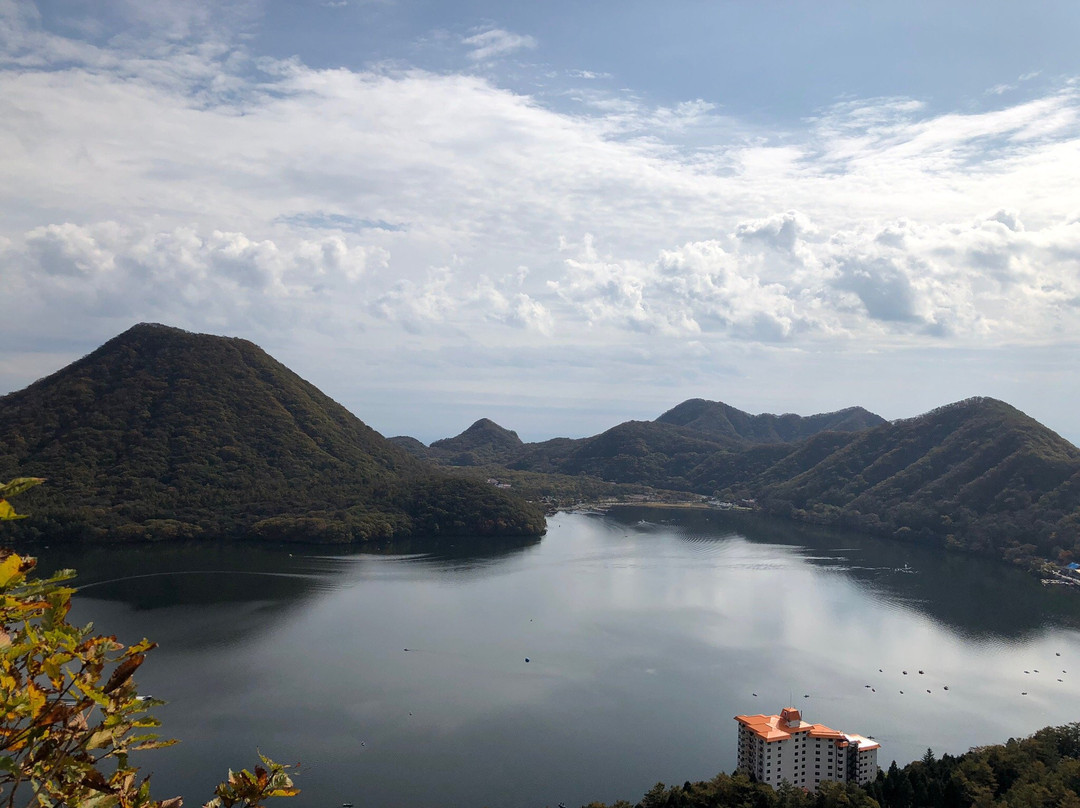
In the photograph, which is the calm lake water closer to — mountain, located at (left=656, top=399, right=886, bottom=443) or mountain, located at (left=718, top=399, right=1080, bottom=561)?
mountain, located at (left=718, top=399, right=1080, bottom=561)

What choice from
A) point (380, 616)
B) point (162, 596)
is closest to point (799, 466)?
point (380, 616)

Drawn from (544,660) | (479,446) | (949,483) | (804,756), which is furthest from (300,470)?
(479,446)

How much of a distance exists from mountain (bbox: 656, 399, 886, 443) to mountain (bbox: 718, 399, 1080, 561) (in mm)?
26904

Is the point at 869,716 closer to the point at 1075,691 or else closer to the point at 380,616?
the point at 1075,691

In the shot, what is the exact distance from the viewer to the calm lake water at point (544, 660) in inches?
703

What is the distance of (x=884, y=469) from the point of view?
60.9m

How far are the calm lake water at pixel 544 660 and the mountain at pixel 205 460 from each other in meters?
3.36

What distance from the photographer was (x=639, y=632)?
93.7ft

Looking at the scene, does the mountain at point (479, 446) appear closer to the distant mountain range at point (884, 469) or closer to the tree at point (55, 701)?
the distant mountain range at point (884, 469)

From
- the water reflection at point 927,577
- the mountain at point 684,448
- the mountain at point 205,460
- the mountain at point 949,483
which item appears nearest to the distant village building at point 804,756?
the water reflection at point 927,577

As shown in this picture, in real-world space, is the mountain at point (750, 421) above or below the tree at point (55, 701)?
above

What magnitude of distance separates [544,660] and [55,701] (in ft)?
81.5

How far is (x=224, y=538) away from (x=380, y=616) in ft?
53.1

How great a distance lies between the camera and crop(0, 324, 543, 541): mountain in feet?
133
